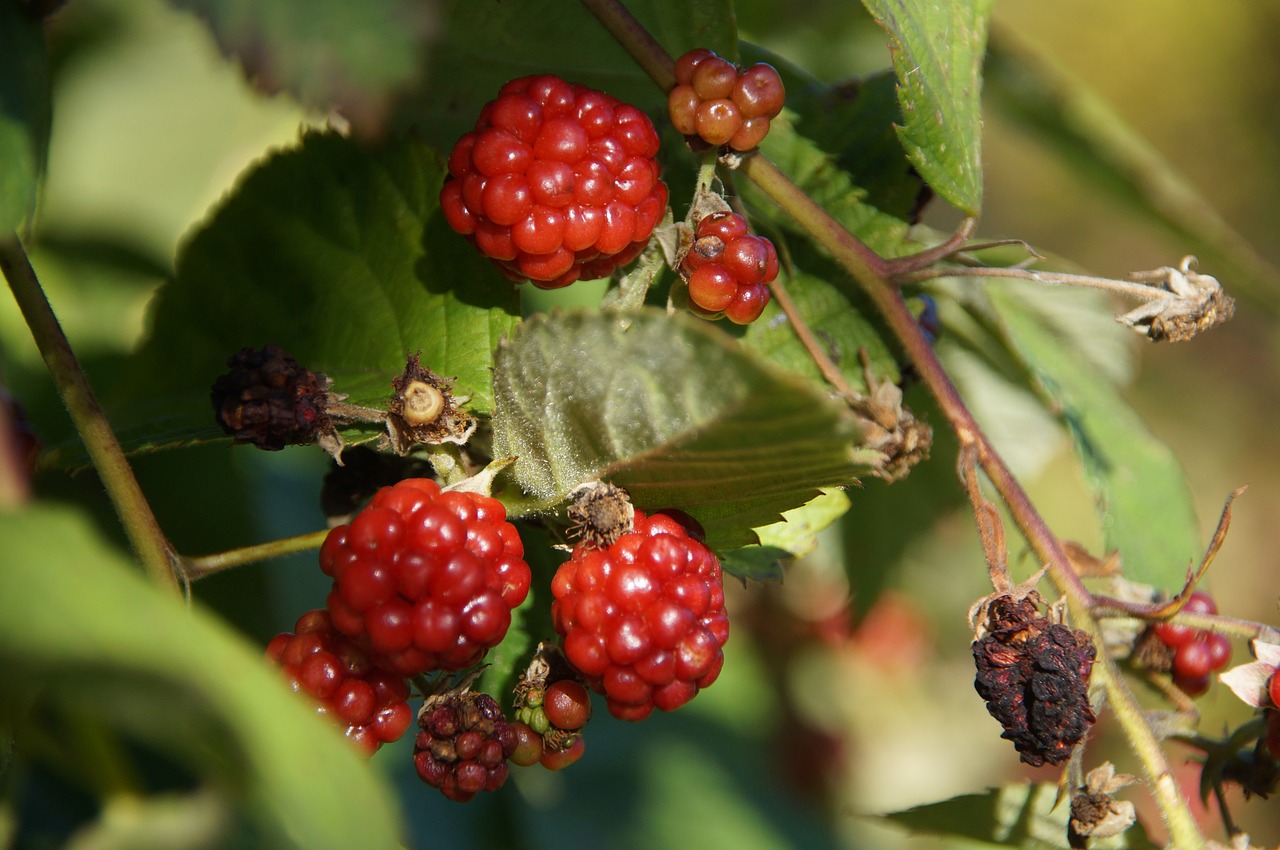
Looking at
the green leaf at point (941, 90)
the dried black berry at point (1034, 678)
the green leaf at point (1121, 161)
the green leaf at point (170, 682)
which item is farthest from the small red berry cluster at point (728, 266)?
the green leaf at point (1121, 161)

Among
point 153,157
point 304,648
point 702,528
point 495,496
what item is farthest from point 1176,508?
point 153,157

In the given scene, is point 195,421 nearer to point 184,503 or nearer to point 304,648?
point 304,648

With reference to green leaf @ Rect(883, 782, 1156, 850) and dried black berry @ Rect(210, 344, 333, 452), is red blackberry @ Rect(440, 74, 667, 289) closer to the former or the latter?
dried black berry @ Rect(210, 344, 333, 452)

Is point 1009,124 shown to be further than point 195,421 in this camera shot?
Yes

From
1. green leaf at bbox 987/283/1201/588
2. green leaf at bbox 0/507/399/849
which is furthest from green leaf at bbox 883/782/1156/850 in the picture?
green leaf at bbox 0/507/399/849

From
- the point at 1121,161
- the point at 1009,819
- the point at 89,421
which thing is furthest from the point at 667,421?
the point at 1121,161

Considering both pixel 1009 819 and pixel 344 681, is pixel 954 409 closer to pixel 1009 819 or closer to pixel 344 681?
pixel 1009 819
